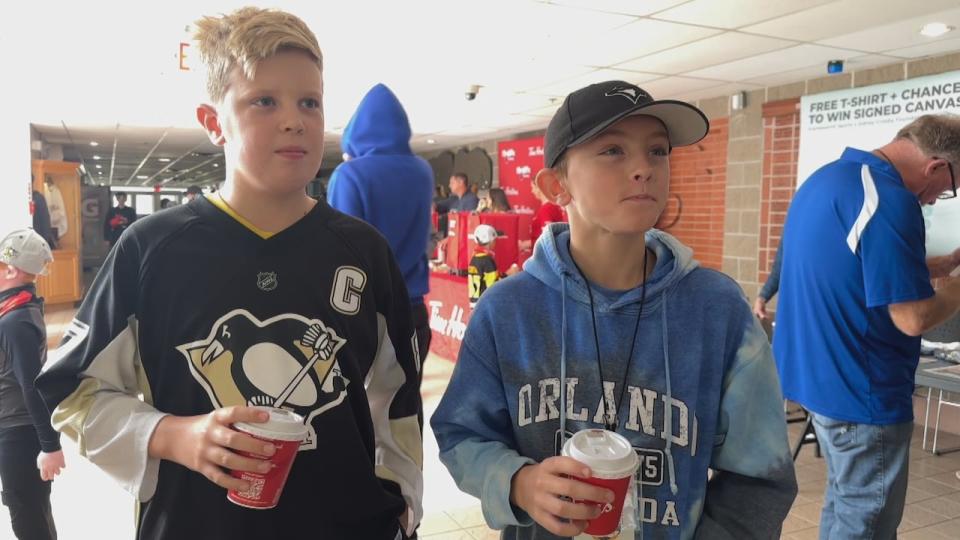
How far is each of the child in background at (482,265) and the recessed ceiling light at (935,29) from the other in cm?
354

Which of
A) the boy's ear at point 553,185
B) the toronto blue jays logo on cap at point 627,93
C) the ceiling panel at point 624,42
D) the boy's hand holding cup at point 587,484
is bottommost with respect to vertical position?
the boy's hand holding cup at point 587,484

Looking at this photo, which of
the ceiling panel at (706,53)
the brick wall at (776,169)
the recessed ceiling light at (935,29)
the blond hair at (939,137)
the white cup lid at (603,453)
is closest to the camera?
the white cup lid at (603,453)

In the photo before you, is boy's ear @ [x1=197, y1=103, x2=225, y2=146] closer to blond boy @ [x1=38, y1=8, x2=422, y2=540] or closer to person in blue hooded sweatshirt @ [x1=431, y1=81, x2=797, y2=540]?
blond boy @ [x1=38, y1=8, x2=422, y2=540]

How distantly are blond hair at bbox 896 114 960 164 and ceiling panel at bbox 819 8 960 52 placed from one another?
290 cm

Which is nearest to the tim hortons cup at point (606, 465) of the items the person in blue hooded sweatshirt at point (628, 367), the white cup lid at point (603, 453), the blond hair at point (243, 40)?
the white cup lid at point (603, 453)

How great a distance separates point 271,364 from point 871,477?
1828 millimetres

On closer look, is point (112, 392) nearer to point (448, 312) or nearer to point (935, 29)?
point (448, 312)

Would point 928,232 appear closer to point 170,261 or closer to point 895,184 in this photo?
point 895,184

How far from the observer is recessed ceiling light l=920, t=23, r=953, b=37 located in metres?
4.42

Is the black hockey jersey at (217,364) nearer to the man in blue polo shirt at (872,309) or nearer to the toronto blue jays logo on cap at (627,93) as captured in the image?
the toronto blue jays logo on cap at (627,93)

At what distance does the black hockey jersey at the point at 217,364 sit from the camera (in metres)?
1.05

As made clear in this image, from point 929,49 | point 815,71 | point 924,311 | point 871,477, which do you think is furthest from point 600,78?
point 871,477

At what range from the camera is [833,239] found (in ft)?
6.66

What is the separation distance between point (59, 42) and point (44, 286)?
20.7ft
